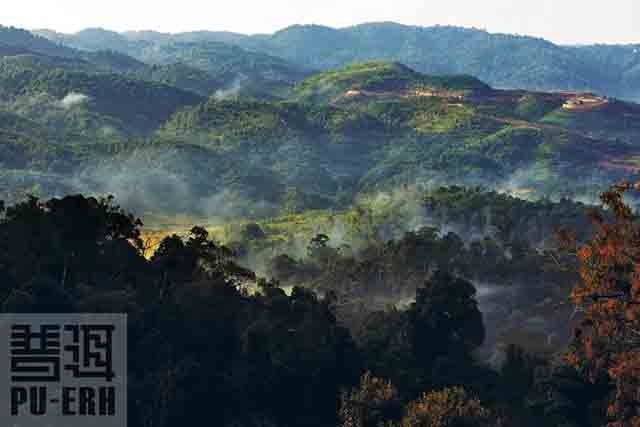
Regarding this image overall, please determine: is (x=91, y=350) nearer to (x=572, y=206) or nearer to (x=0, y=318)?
(x=0, y=318)

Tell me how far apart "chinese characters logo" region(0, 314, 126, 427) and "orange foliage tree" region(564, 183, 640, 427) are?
70.5 feet

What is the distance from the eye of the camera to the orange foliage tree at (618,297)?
4300 centimetres

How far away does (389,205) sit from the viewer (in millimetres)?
155750

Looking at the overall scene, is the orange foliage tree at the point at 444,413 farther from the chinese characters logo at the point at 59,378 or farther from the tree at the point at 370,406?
the chinese characters logo at the point at 59,378

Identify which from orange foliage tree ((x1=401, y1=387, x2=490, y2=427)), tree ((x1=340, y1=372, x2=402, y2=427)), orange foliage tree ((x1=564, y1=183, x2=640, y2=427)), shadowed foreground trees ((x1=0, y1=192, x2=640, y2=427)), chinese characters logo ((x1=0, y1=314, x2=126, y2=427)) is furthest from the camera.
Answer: tree ((x1=340, y1=372, x2=402, y2=427))

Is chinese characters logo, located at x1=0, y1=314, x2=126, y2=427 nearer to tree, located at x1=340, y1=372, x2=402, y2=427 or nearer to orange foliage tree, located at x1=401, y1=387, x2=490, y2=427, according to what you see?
tree, located at x1=340, y1=372, x2=402, y2=427

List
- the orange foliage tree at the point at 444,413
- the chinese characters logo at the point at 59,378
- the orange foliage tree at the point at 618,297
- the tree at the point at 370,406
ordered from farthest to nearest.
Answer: the tree at the point at 370,406, the orange foliage tree at the point at 444,413, the orange foliage tree at the point at 618,297, the chinese characters logo at the point at 59,378

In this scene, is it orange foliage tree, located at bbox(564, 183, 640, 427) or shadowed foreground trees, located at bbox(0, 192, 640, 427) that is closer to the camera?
orange foliage tree, located at bbox(564, 183, 640, 427)

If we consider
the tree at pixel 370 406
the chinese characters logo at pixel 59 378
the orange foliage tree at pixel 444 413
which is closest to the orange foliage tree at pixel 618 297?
the orange foliage tree at pixel 444 413

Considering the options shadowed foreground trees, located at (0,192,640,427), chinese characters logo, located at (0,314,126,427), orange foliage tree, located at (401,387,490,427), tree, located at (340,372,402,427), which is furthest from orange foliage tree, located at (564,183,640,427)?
chinese characters logo, located at (0,314,126,427)

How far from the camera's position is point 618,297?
4462 centimetres

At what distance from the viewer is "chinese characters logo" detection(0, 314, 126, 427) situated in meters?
41.5

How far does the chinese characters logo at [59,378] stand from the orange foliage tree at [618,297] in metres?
21.5

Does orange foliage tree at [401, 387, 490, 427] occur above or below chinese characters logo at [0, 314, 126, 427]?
below
